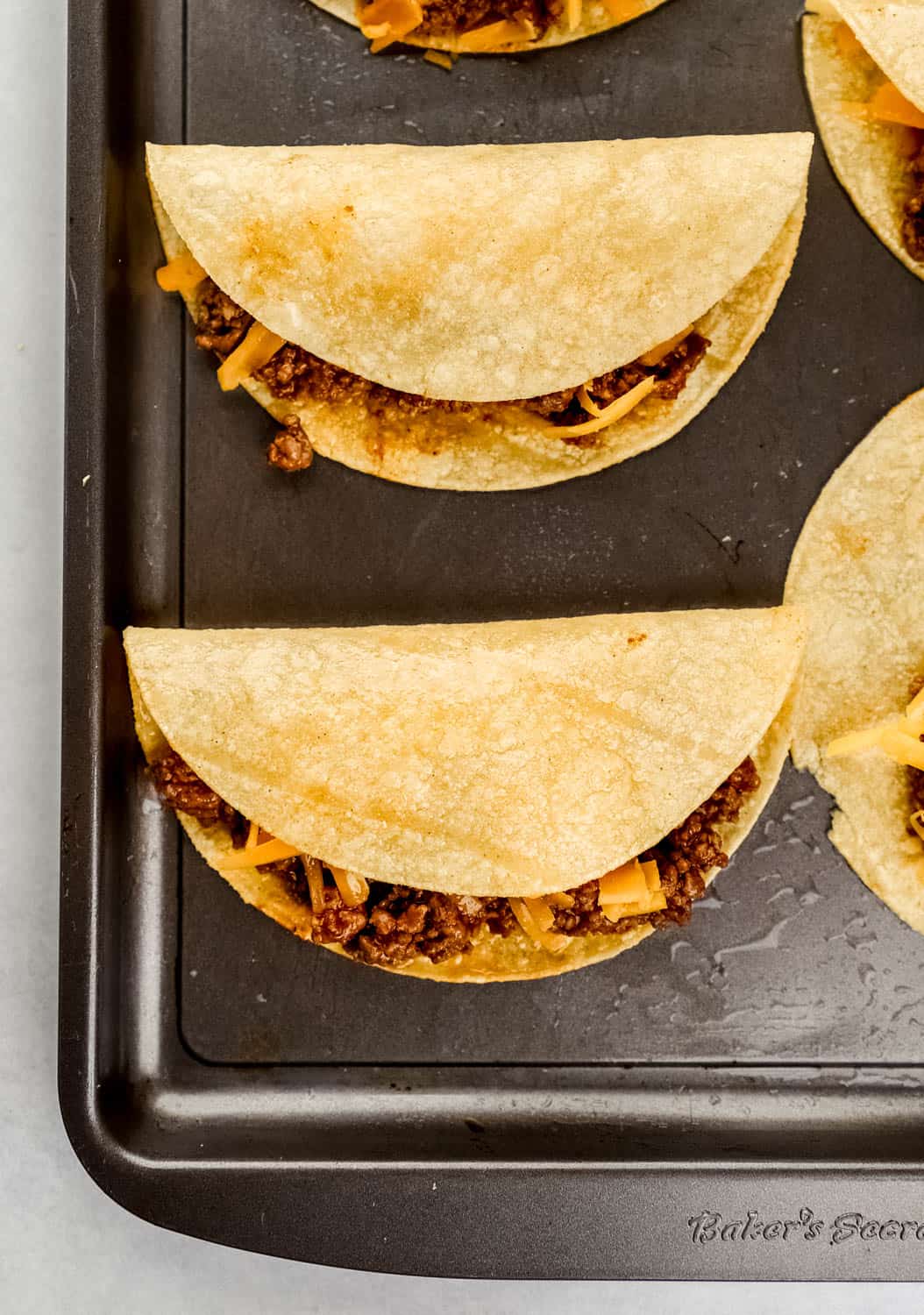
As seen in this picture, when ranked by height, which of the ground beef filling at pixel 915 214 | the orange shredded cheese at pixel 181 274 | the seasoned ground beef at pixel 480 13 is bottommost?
the orange shredded cheese at pixel 181 274

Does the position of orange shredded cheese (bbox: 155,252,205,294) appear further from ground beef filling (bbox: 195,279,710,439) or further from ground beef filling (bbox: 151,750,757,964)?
ground beef filling (bbox: 151,750,757,964)

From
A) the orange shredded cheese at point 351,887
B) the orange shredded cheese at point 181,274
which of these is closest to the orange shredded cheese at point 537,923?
the orange shredded cheese at point 351,887

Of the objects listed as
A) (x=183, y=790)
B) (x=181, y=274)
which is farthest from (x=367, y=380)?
(x=183, y=790)

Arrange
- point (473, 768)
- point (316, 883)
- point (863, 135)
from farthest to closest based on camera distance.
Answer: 1. point (863, 135)
2. point (316, 883)
3. point (473, 768)

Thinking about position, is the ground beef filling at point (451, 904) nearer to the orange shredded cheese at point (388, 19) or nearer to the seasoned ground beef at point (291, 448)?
the seasoned ground beef at point (291, 448)

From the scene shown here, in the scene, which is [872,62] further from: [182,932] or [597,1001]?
[182,932]

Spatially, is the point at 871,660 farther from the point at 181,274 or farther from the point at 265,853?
the point at 181,274

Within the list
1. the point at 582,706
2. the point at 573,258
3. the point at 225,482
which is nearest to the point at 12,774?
the point at 225,482

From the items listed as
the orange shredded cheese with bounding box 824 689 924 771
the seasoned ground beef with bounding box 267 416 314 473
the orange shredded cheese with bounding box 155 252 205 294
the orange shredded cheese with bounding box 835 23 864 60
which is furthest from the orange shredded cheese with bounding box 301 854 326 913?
the orange shredded cheese with bounding box 835 23 864 60
